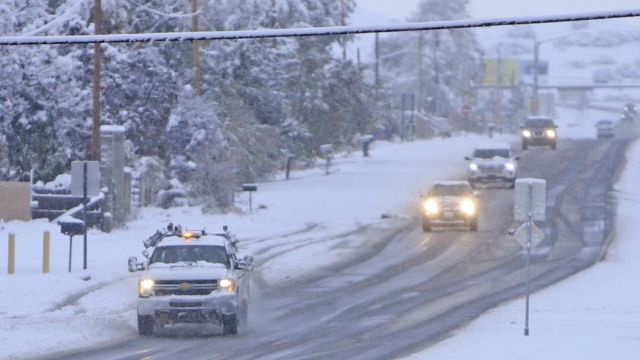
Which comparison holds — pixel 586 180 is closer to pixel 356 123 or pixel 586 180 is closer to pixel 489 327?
pixel 356 123

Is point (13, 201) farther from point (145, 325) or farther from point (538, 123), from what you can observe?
point (538, 123)

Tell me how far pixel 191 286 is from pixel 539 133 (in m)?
60.4

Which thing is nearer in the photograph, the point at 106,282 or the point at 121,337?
the point at 121,337

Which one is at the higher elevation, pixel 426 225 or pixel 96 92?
pixel 96 92

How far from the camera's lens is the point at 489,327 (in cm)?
2881

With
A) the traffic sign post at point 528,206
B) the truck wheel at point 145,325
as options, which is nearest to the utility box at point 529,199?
the traffic sign post at point 528,206

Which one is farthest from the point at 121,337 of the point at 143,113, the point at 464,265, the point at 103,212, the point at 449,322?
the point at 143,113

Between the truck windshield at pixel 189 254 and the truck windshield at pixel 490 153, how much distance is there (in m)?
37.0

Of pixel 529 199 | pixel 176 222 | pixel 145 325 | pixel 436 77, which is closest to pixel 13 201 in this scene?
pixel 176 222

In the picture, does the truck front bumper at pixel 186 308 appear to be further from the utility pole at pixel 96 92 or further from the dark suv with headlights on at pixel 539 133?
the dark suv with headlights on at pixel 539 133

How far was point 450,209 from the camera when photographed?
4938 cm

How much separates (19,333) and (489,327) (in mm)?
8407

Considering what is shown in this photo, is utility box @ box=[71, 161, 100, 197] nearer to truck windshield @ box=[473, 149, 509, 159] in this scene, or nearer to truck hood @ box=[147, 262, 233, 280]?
truck hood @ box=[147, 262, 233, 280]

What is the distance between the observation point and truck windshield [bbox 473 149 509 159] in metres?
63.4
